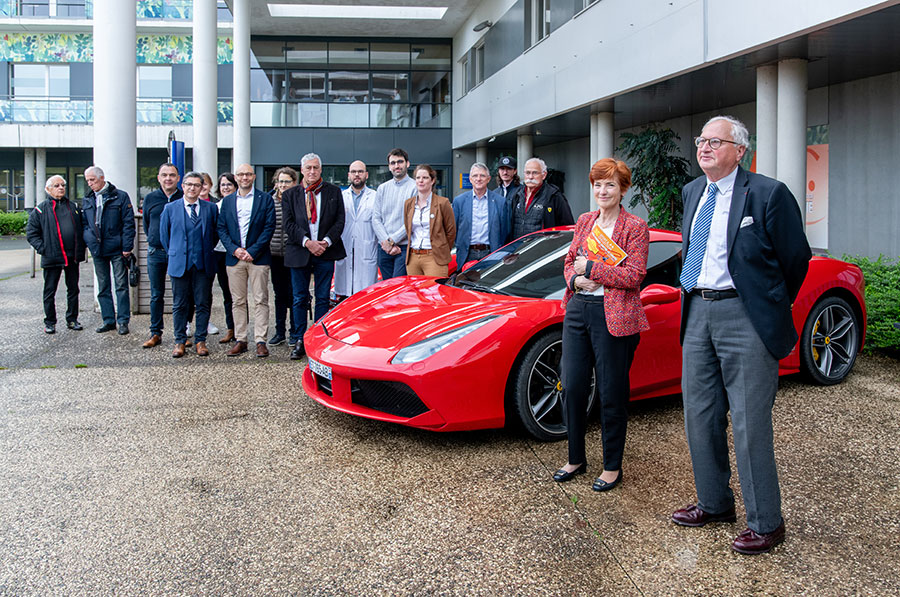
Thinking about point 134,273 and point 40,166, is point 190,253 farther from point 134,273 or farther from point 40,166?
point 40,166

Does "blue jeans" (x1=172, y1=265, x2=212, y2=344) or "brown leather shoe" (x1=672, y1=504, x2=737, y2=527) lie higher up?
"blue jeans" (x1=172, y1=265, x2=212, y2=344)

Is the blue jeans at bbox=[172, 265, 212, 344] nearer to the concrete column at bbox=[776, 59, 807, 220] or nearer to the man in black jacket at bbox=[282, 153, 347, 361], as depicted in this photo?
the man in black jacket at bbox=[282, 153, 347, 361]

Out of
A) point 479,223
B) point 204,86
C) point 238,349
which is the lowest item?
point 238,349

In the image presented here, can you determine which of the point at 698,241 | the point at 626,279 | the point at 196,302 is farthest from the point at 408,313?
the point at 196,302

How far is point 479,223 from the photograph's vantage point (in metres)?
7.38

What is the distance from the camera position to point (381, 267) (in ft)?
25.8

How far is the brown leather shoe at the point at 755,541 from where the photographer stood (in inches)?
124

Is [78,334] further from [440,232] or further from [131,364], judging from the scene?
[440,232]

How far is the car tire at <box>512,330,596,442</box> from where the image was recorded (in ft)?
14.4

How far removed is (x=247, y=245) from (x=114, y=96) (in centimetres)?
469

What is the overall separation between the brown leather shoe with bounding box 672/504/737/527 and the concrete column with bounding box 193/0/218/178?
14.9 meters

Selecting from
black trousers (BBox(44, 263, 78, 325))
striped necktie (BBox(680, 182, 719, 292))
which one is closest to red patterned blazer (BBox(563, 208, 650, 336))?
striped necktie (BBox(680, 182, 719, 292))

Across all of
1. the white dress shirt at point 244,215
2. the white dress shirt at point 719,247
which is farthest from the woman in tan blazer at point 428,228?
the white dress shirt at point 719,247

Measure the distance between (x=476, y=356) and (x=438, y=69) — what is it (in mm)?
23471
